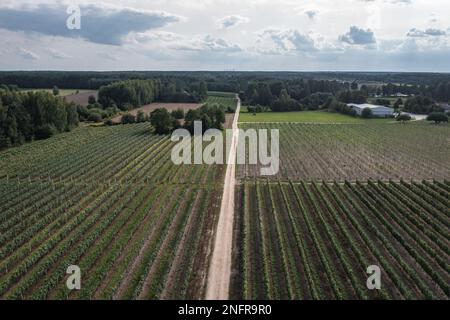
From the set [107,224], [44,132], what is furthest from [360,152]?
[44,132]

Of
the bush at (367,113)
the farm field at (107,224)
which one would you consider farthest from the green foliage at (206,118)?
the bush at (367,113)

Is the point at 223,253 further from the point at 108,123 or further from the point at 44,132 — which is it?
the point at 108,123

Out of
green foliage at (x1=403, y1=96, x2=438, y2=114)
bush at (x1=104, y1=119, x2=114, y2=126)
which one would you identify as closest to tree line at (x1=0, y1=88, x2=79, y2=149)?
bush at (x1=104, y1=119, x2=114, y2=126)

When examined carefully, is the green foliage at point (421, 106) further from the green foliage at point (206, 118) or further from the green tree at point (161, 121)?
the green tree at point (161, 121)
